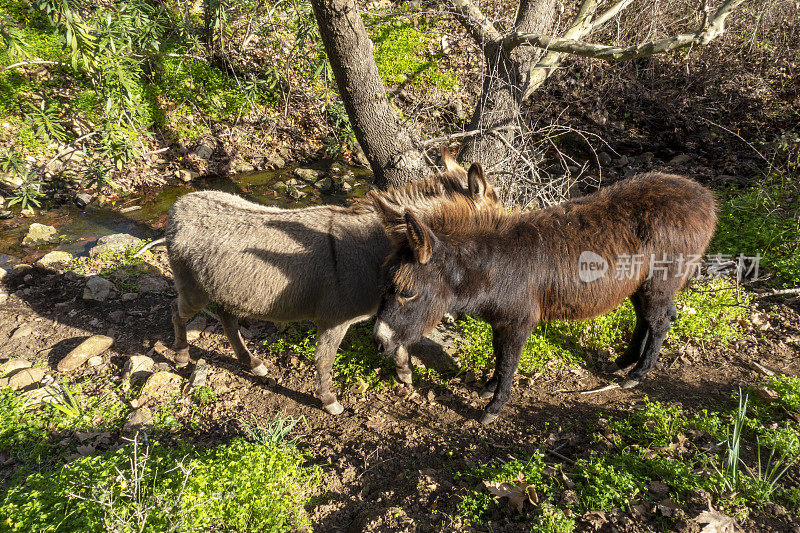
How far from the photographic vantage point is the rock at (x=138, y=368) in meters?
3.92

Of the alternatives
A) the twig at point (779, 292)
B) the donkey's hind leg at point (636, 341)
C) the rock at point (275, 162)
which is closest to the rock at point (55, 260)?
the rock at point (275, 162)

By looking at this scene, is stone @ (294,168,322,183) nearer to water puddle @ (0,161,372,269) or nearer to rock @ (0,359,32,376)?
water puddle @ (0,161,372,269)

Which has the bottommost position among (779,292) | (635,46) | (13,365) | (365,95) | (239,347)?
(13,365)

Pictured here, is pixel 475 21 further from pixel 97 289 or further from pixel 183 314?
pixel 97 289

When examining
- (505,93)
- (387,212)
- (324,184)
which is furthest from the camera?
(324,184)

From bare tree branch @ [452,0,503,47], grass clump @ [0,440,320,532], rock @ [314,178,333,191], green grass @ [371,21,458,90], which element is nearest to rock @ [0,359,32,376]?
grass clump @ [0,440,320,532]

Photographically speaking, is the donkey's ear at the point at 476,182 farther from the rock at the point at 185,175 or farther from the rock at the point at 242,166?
the rock at the point at 185,175

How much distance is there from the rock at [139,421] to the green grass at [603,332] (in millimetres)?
2780

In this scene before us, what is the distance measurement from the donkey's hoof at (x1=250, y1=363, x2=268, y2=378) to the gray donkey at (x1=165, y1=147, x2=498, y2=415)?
769mm

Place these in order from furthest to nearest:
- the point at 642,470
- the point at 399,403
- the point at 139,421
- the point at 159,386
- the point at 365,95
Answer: the point at 365,95 → the point at 399,403 → the point at 159,386 → the point at 139,421 → the point at 642,470

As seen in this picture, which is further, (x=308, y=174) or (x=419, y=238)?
(x=308, y=174)

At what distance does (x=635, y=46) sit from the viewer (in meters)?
3.69

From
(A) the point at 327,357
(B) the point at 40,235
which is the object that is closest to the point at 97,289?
(B) the point at 40,235

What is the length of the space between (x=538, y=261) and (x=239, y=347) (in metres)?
2.94
